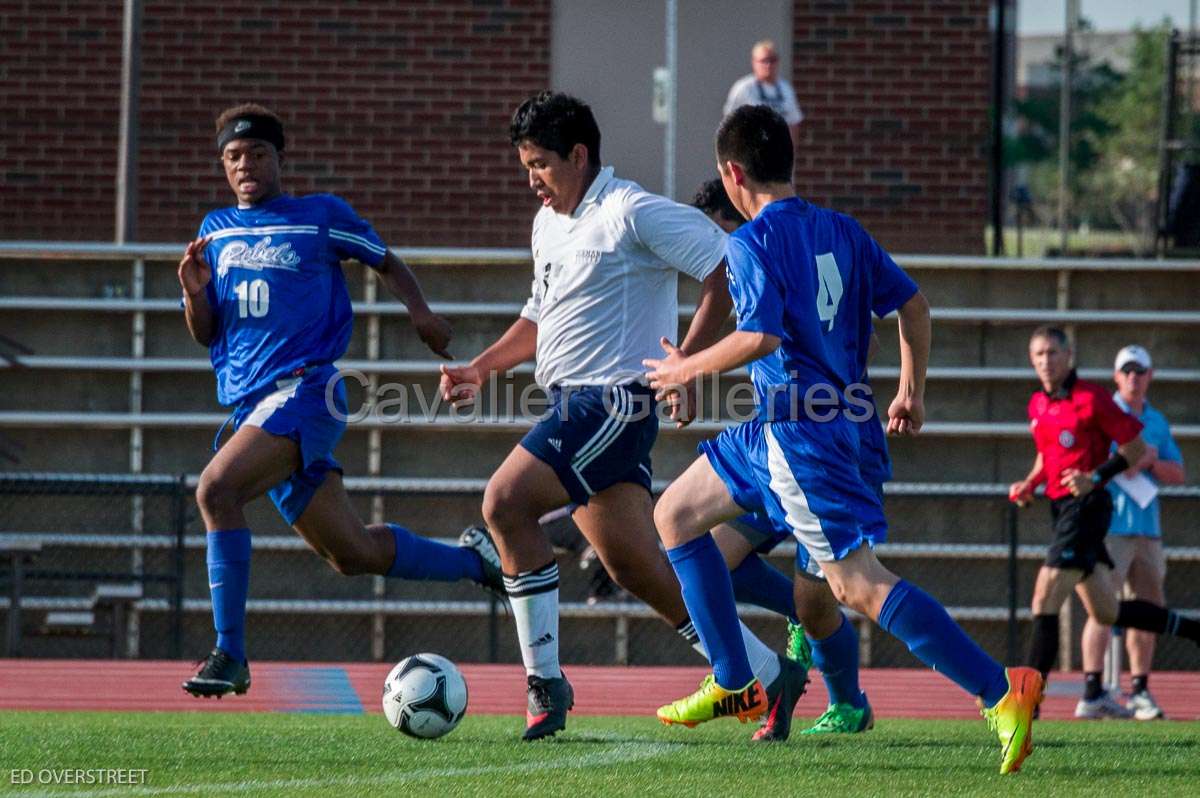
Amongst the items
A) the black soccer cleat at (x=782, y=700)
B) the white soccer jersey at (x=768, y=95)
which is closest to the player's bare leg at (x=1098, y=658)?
the black soccer cleat at (x=782, y=700)

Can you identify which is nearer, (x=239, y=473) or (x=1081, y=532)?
(x=239, y=473)

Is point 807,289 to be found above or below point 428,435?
above

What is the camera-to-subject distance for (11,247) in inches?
501

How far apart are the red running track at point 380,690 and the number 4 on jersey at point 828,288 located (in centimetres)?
338

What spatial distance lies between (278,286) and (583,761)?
2.36m

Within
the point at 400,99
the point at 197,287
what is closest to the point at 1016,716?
the point at 197,287

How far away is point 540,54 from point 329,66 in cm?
174

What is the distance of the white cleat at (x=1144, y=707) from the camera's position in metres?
9.09

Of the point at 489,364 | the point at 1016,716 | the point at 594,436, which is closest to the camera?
the point at 1016,716

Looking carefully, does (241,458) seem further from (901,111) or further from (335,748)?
(901,111)

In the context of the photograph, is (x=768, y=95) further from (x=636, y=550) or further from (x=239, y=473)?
(x=636, y=550)

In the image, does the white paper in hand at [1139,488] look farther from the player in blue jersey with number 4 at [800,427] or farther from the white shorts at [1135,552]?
the player in blue jersey with number 4 at [800,427]

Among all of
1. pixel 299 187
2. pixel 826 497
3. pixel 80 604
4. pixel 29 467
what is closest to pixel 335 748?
pixel 826 497

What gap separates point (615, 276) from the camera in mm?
5953
